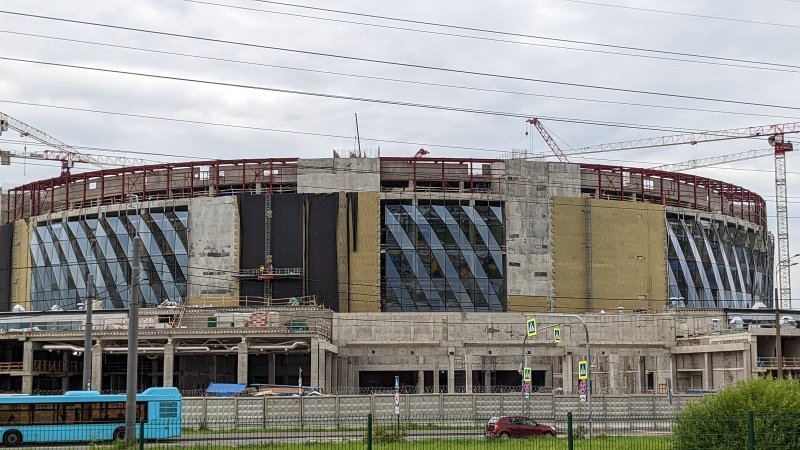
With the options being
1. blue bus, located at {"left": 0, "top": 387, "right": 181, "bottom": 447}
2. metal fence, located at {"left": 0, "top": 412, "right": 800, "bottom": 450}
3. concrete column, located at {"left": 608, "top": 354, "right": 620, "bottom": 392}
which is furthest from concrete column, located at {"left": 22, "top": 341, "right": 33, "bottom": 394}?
concrete column, located at {"left": 608, "top": 354, "right": 620, "bottom": 392}

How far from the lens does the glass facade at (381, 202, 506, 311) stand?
117m

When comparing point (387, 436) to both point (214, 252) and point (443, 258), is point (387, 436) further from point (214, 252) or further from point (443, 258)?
point (214, 252)

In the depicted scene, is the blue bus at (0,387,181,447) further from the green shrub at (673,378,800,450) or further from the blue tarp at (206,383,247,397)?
the blue tarp at (206,383,247,397)

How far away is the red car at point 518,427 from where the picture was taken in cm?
5084

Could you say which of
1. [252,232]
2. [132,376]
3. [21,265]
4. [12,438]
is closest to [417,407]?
[12,438]

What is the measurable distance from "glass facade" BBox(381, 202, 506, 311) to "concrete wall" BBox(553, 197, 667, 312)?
777cm

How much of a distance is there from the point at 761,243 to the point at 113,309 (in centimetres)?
9398

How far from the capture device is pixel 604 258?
120 metres

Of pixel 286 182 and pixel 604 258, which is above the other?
pixel 286 182

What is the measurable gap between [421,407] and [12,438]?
2273 cm

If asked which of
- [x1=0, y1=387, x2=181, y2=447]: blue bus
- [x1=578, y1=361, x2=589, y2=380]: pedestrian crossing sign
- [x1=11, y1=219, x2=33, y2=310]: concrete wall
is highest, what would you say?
[x1=11, y1=219, x2=33, y2=310]: concrete wall

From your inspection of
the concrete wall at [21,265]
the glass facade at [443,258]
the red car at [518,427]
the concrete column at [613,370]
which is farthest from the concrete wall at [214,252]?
the red car at [518,427]

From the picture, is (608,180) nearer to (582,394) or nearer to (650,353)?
(650,353)

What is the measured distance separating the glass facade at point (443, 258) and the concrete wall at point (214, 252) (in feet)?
59.2
